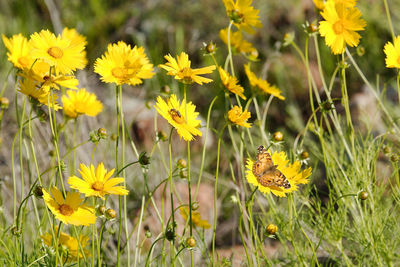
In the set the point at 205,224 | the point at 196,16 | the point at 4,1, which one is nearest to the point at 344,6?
the point at 205,224

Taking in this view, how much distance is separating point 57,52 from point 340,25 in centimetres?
56

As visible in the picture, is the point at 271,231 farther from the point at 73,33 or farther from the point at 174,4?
the point at 174,4

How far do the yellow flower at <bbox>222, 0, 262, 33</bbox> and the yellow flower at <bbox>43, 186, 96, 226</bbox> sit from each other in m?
0.50

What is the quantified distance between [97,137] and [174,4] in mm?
2418

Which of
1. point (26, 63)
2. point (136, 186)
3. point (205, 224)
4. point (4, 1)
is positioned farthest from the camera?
point (4, 1)

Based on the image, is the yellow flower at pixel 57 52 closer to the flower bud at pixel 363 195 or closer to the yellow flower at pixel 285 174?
the yellow flower at pixel 285 174

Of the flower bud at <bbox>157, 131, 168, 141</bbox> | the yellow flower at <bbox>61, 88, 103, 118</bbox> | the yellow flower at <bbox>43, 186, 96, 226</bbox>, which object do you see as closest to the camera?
the yellow flower at <bbox>43, 186, 96, 226</bbox>

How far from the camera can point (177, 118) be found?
0.92m

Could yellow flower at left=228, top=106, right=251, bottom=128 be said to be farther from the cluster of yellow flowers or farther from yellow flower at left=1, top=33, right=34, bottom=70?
yellow flower at left=1, top=33, right=34, bottom=70

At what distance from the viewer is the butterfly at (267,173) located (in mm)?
894

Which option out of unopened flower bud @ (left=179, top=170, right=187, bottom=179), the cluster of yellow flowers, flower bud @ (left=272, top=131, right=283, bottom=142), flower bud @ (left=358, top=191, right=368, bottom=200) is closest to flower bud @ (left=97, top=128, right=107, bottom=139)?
the cluster of yellow flowers

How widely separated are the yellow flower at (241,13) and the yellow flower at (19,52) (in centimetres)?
41

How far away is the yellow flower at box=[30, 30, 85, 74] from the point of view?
0.91m

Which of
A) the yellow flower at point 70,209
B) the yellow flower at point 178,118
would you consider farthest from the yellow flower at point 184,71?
the yellow flower at point 70,209
